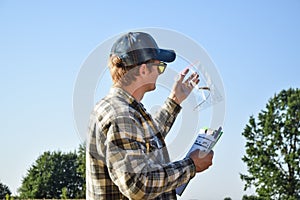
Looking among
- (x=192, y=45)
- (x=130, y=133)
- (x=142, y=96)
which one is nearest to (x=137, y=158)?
(x=130, y=133)

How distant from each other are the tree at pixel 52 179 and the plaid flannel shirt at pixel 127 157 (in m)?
45.3

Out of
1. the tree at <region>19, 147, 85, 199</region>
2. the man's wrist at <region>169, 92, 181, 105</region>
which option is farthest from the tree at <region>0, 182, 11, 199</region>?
the man's wrist at <region>169, 92, 181, 105</region>

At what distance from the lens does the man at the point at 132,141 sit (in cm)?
274

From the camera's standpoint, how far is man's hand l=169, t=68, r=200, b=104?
3.35 meters

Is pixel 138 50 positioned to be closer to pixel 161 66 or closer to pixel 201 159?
pixel 161 66

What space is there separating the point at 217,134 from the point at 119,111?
0.57m

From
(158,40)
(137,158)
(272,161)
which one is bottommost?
(137,158)

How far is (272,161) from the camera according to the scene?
120 feet

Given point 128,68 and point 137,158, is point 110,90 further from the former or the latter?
point 137,158

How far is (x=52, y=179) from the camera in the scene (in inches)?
1884

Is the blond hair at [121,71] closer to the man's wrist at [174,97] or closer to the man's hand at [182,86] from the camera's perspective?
the man's hand at [182,86]

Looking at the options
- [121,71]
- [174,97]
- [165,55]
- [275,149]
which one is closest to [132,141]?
[121,71]

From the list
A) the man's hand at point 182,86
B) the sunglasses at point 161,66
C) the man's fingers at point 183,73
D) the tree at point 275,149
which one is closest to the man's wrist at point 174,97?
the man's hand at point 182,86

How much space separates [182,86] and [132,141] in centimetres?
81
